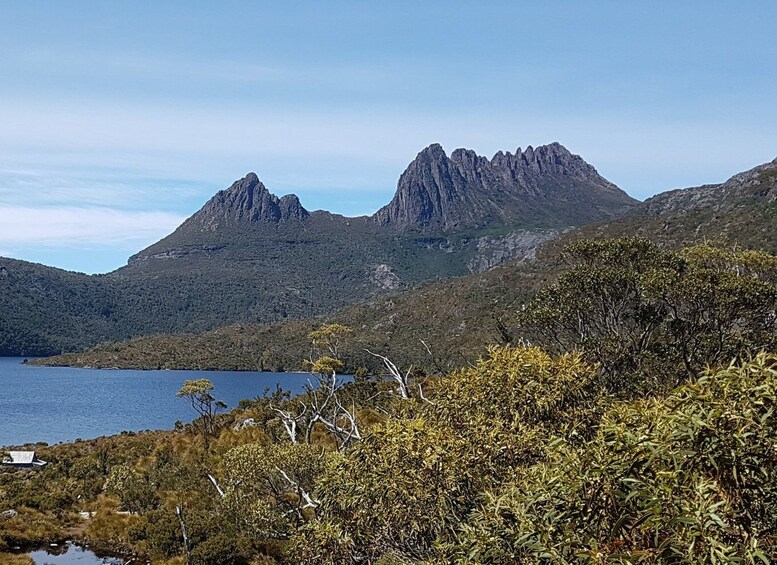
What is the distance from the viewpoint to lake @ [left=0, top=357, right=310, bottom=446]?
74.2m

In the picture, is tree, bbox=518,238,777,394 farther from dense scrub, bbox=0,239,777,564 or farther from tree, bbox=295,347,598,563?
tree, bbox=295,347,598,563

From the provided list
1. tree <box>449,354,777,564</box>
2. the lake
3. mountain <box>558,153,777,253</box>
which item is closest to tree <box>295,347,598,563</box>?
tree <box>449,354,777,564</box>

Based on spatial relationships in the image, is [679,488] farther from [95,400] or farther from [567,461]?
[95,400]

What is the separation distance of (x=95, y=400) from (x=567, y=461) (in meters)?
116

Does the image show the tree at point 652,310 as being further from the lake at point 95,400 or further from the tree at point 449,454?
the lake at point 95,400

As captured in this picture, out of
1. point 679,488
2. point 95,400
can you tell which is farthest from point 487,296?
point 679,488

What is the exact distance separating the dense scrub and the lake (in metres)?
54.2

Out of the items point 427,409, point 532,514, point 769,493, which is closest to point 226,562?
point 427,409

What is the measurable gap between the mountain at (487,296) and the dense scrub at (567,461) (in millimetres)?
61450

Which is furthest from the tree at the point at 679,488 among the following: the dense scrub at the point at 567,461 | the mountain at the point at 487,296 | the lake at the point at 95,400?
the mountain at the point at 487,296

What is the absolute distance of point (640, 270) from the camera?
1044 inches

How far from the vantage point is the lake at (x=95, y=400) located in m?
74.2

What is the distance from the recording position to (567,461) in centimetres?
639

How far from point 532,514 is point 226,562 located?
1851 cm
